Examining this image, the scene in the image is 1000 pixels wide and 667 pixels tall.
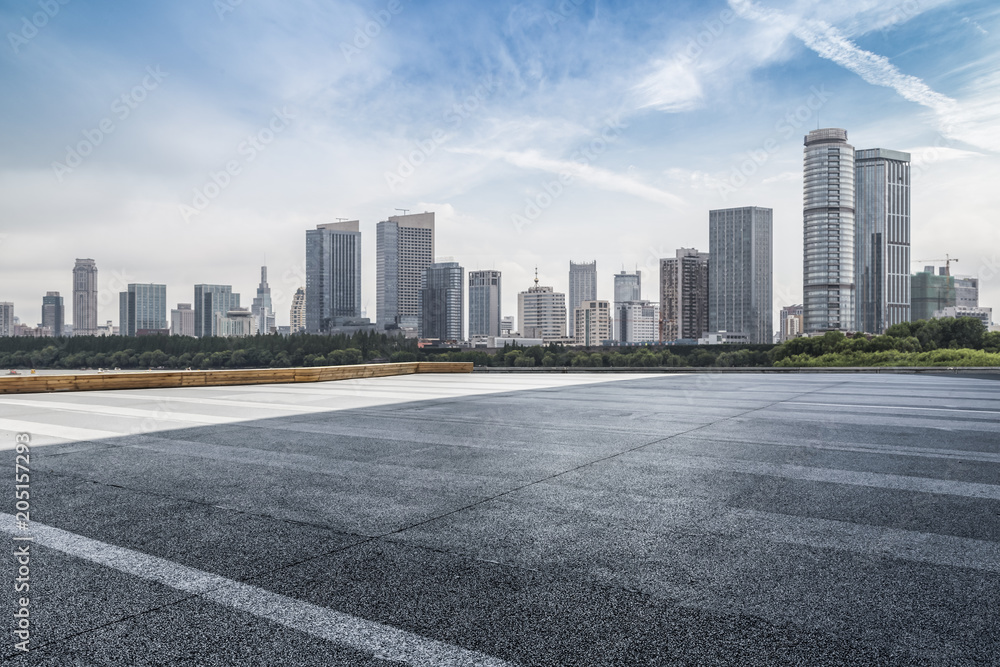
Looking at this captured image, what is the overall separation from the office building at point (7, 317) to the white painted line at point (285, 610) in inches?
8118

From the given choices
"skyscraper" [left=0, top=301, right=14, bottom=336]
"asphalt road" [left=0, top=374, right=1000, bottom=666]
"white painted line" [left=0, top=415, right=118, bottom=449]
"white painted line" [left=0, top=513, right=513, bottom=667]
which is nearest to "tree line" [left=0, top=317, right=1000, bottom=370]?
"white painted line" [left=0, top=415, right=118, bottom=449]

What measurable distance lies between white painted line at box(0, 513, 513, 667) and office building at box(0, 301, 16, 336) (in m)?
206

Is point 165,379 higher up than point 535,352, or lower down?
higher up

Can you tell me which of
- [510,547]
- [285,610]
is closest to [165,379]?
[510,547]

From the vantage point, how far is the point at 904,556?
4.30 m

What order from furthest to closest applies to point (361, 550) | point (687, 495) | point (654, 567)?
point (687, 495) → point (361, 550) → point (654, 567)

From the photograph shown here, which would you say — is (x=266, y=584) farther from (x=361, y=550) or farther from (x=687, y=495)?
(x=687, y=495)

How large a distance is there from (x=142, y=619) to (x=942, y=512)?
605cm

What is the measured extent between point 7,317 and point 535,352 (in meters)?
184

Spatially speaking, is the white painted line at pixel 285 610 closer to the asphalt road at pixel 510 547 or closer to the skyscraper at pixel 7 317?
the asphalt road at pixel 510 547

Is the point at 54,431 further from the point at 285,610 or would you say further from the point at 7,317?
the point at 7,317

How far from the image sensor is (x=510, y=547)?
4457 millimetres

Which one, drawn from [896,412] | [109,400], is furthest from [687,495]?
[109,400]

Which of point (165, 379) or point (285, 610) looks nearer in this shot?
point (285, 610)
